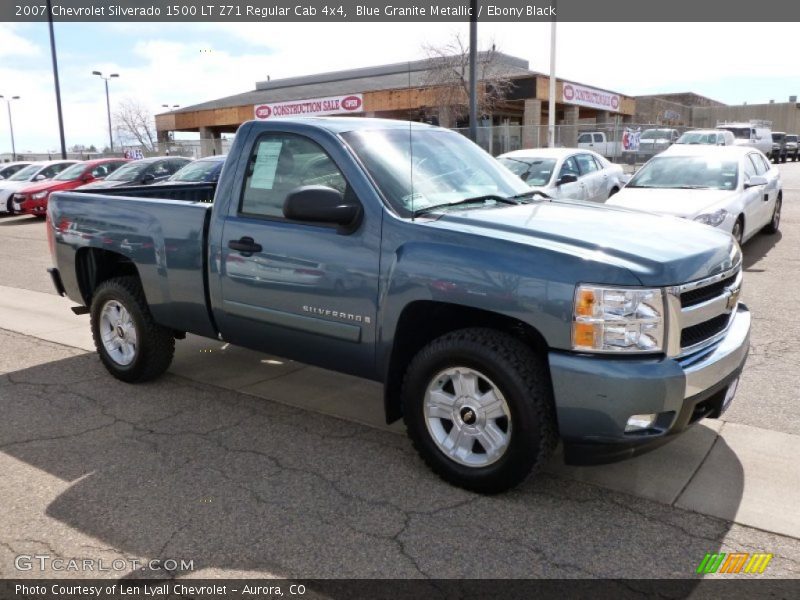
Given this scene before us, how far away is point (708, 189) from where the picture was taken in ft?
30.4

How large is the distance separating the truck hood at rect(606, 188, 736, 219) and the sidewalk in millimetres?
4440

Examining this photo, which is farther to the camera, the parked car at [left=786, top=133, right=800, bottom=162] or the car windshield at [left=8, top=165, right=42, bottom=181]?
the parked car at [left=786, top=133, right=800, bottom=162]

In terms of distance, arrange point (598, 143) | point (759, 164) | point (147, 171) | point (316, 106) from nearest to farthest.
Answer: point (759, 164)
point (147, 171)
point (598, 143)
point (316, 106)

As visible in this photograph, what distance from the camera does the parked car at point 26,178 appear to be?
19.7m

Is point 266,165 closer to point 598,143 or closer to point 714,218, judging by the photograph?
point 714,218

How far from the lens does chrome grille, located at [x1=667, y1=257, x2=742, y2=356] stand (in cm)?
313

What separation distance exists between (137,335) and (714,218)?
22.0 feet

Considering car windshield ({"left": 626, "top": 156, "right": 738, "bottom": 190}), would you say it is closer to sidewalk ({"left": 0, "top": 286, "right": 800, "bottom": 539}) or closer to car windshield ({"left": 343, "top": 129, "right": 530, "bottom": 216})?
car windshield ({"left": 343, "top": 129, "right": 530, "bottom": 216})

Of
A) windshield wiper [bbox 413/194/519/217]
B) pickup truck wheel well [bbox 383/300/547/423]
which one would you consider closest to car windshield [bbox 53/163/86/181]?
windshield wiper [bbox 413/194/519/217]

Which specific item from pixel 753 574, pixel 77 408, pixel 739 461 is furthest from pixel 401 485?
pixel 77 408

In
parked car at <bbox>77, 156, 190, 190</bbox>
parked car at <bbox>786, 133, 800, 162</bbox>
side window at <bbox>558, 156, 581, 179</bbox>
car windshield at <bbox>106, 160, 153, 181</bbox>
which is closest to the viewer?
side window at <bbox>558, 156, 581, 179</bbox>

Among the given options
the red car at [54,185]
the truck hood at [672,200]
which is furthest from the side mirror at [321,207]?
the red car at [54,185]

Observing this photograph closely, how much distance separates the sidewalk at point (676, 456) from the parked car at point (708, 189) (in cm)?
460

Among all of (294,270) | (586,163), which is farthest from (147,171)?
(294,270)
